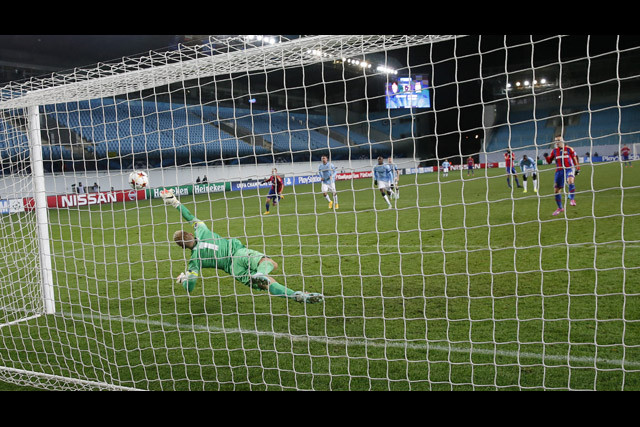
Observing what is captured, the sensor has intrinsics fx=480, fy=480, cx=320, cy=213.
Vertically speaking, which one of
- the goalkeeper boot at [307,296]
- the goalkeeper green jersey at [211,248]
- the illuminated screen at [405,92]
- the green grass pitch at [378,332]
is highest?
the illuminated screen at [405,92]

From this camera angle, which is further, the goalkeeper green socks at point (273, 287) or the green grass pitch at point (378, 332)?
the goalkeeper green socks at point (273, 287)

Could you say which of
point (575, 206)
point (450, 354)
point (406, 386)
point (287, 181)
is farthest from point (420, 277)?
point (287, 181)

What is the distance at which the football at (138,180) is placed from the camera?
5.42 meters

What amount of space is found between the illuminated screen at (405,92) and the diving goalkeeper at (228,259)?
2.02m

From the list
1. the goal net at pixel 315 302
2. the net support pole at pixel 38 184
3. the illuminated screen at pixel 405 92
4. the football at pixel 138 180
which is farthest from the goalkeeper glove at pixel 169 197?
the illuminated screen at pixel 405 92

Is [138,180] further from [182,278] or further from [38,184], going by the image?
[182,278]

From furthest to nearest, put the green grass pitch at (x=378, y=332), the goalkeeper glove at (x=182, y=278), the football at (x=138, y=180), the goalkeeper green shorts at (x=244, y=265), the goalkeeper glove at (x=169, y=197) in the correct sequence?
the football at (x=138, y=180)
the goalkeeper green shorts at (x=244, y=265)
the goalkeeper glove at (x=169, y=197)
the goalkeeper glove at (x=182, y=278)
the green grass pitch at (x=378, y=332)

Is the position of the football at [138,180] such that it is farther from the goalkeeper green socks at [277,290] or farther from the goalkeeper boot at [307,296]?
the goalkeeper boot at [307,296]

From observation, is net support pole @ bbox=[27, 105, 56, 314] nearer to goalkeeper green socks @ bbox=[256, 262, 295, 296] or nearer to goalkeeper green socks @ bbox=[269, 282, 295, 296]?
goalkeeper green socks @ bbox=[256, 262, 295, 296]

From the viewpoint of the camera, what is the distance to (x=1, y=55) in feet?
86.6

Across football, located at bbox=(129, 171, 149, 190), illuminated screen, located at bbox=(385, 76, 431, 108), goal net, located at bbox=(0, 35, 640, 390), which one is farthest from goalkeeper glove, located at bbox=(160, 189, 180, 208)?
illuminated screen, located at bbox=(385, 76, 431, 108)

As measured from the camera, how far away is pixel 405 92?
12.7 feet

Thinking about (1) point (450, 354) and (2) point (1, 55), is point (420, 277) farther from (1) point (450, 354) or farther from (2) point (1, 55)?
(2) point (1, 55)

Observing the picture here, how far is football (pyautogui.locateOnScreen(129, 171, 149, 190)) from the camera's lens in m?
5.42
